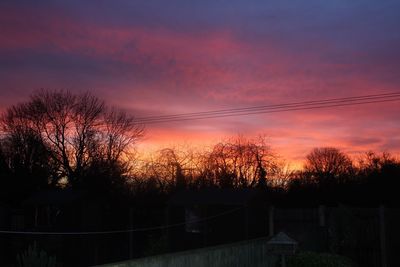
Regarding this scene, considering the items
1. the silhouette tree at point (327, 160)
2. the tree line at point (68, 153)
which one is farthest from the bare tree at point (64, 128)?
the silhouette tree at point (327, 160)

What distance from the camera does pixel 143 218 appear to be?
28.5 meters

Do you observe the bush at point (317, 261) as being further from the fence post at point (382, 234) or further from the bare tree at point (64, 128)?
the bare tree at point (64, 128)

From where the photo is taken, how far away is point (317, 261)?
526 inches

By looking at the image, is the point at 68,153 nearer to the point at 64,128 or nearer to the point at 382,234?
the point at 64,128

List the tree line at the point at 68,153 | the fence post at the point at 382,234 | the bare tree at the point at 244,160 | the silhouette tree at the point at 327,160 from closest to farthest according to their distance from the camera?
the fence post at the point at 382,234 → the tree line at the point at 68,153 → the bare tree at the point at 244,160 → the silhouette tree at the point at 327,160

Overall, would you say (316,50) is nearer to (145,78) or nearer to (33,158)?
(145,78)

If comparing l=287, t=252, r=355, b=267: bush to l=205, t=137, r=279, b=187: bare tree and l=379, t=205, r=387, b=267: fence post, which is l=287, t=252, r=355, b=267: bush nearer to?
l=379, t=205, r=387, b=267: fence post

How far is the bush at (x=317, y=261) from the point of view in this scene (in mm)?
13211

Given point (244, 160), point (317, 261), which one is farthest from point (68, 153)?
point (317, 261)

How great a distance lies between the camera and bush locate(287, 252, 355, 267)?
13.2 m

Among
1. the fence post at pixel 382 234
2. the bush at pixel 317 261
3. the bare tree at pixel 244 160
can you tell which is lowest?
the bush at pixel 317 261

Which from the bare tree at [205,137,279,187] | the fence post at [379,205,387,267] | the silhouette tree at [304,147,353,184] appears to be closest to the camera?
the fence post at [379,205,387,267]

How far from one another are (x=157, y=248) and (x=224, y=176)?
2234cm

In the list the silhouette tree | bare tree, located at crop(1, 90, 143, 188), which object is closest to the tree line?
bare tree, located at crop(1, 90, 143, 188)
